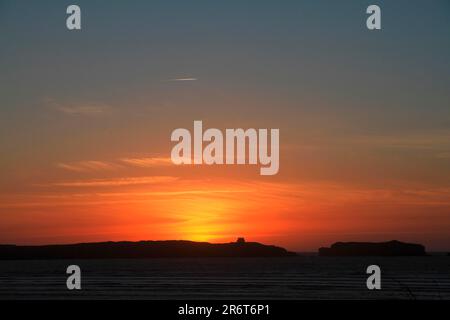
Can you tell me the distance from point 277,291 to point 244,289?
470 cm
